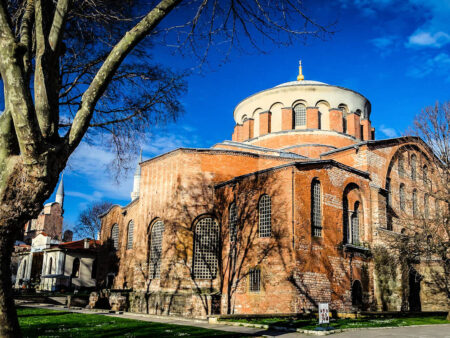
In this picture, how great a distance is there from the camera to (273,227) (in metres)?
19.4

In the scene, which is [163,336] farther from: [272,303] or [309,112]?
[309,112]

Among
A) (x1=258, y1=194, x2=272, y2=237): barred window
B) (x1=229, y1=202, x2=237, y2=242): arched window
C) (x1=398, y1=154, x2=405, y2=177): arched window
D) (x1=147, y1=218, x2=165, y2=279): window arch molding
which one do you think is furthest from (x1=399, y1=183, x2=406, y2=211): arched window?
(x1=147, y1=218, x2=165, y2=279): window arch molding

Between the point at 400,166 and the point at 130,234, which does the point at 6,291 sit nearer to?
the point at 130,234

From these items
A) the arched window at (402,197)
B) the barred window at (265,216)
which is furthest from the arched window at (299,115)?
the barred window at (265,216)

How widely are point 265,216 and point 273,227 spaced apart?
100cm

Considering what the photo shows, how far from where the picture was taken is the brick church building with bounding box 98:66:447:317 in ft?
61.9

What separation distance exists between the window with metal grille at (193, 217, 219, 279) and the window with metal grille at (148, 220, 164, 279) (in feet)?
8.02

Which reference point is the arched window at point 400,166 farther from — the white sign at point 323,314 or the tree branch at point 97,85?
the tree branch at point 97,85

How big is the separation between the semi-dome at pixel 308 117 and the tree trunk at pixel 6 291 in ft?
80.6

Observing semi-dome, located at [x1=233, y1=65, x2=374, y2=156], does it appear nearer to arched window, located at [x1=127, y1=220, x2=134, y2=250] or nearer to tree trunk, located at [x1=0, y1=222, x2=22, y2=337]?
arched window, located at [x1=127, y1=220, x2=134, y2=250]

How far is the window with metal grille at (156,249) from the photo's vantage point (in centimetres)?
2377

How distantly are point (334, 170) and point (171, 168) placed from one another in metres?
8.96

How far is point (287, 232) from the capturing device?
18.7m

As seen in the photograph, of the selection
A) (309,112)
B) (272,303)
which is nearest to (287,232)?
(272,303)
